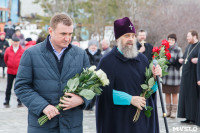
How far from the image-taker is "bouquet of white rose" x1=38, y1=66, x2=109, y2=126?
4.33 m

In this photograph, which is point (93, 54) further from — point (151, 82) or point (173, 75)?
point (151, 82)

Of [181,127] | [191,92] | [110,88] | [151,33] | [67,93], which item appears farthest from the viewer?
[151,33]

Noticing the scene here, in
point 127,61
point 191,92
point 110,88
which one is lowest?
point 191,92

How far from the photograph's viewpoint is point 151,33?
28375 mm

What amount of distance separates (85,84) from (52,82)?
1.13ft

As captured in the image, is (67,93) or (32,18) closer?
(67,93)

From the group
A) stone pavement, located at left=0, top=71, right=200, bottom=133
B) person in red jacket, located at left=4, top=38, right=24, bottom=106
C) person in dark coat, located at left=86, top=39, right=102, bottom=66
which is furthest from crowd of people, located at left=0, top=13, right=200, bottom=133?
person in red jacket, located at left=4, top=38, right=24, bottom=106

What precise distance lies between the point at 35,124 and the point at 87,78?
735mm

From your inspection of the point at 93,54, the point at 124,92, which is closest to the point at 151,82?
the point at 124,92

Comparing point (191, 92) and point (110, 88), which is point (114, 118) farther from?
point (191, 92)

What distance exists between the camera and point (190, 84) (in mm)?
10195

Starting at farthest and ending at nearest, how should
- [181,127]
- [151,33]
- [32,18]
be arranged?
[32,18], [151,33], [181,127]

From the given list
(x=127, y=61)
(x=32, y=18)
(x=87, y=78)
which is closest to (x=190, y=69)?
(x=127, y=61)

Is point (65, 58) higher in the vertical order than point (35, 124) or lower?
higher
